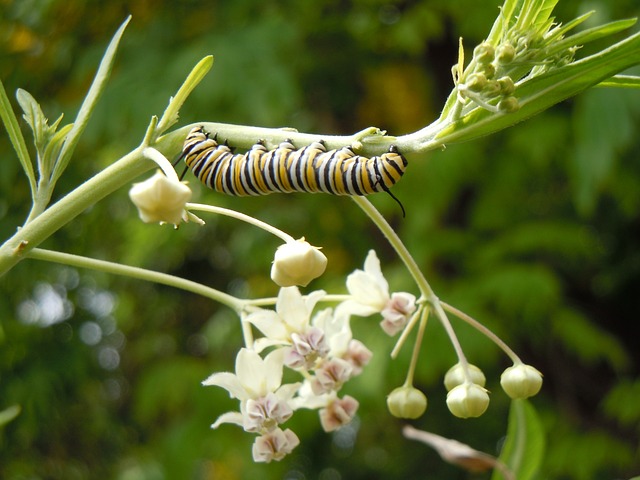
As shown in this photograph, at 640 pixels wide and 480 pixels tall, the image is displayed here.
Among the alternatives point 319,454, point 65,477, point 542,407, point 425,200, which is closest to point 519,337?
point 542,407

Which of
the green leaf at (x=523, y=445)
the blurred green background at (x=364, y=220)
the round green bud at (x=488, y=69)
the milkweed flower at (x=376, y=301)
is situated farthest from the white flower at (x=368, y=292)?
the blurred green background at (x=364, y=220)

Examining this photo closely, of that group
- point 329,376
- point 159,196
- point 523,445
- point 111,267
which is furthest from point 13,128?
point 523,445

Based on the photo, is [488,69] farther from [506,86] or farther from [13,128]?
[13,128]

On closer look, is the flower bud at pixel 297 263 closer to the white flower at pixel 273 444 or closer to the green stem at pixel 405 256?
the green stem at pixel 405 256

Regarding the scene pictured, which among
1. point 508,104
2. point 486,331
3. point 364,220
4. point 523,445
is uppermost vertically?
point 508,104

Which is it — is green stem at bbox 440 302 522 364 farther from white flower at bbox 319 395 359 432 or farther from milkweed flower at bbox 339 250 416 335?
white flower at bbox 319 395 359 432

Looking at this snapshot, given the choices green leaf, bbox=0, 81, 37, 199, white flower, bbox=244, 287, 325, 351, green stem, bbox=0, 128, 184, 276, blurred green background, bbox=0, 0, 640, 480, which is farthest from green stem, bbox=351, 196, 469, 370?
blurred green background, bbox=0, 0, 640, 480
